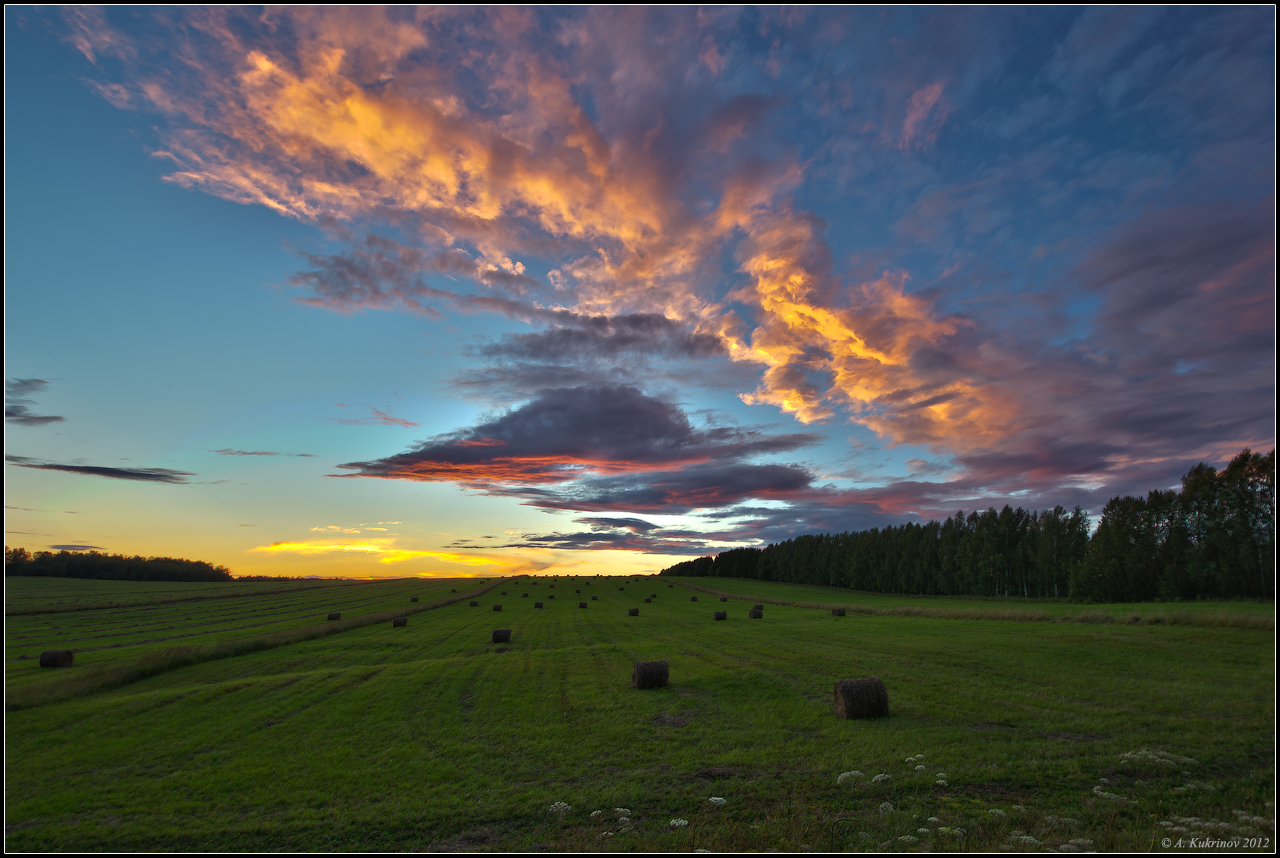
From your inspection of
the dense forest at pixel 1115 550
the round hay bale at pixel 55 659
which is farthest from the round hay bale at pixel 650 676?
the dense forest at pixel 1115 550

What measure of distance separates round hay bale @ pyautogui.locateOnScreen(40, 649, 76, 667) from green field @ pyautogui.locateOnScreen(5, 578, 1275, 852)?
1003 millimetres

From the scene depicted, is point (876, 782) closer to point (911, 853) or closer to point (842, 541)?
point (911, 853)

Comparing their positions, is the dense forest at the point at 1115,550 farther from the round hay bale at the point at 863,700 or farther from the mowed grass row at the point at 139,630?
the mowed grass row at the point at 139,630

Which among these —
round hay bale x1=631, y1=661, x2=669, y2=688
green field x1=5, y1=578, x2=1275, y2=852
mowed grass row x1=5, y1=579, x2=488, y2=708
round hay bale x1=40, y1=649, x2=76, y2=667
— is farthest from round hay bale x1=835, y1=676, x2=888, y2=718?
round hay bale x1=40, y1=649, x2=76, y2=667

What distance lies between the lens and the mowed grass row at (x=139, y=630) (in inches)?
1166

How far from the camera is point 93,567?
486 ft

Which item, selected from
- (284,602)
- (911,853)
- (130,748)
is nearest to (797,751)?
(911,853)

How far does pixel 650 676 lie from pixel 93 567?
207945 mm

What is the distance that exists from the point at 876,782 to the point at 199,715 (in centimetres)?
2454

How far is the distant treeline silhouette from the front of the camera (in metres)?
145

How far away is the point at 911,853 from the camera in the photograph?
857 centimetres

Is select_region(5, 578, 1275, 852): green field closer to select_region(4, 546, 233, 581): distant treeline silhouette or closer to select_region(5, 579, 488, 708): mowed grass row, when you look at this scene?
select_region(5, 579, 488, 708): mowed grass row

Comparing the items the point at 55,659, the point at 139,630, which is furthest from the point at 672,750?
the point at 139,630

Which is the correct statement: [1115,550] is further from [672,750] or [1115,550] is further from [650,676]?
[672,750]
